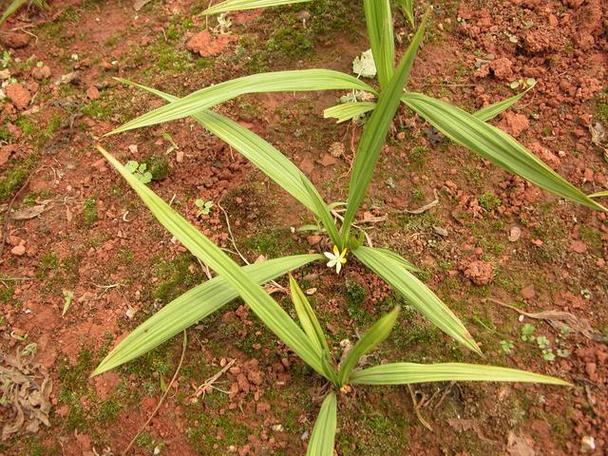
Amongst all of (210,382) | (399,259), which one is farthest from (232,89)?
(210,382)

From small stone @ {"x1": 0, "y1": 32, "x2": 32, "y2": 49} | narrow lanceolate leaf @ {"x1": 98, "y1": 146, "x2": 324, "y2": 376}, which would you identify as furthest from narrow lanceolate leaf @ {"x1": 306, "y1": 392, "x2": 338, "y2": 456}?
small stone @ {"x1": 0, "y1": 32, "x2": 32, "y2": 49}

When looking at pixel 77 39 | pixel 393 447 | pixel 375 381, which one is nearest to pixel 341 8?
pixel 77 39

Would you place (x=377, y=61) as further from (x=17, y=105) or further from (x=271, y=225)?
(x=17, y=105)

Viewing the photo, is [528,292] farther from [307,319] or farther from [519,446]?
[307,319]

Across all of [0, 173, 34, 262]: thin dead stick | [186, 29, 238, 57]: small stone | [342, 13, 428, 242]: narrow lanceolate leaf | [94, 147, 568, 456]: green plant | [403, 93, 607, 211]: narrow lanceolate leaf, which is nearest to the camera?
[342, 13, 428, 242]: narrow lanceolate leaf

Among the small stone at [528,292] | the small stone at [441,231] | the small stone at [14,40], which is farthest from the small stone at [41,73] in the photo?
the small stone at [528,292]

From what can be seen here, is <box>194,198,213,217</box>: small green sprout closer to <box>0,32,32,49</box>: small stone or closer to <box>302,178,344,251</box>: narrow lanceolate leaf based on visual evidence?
<box>302,178,344,251</box>: narrow lanceolate leaf
